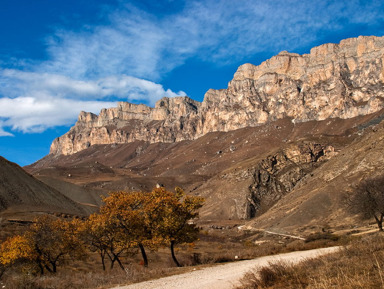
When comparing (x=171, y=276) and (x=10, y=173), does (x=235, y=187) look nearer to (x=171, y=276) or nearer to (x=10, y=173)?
(x=10, y=173)

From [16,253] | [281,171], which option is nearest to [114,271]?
[16,253]

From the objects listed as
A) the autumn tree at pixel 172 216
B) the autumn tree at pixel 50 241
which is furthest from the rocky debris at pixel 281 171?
the autumn tree at pixel 172 216

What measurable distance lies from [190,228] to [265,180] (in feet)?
300

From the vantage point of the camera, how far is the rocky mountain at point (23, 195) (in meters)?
71.8

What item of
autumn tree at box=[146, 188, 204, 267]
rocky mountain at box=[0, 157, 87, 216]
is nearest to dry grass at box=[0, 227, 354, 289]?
autumn tree at box=[146, 188, 204, 267]

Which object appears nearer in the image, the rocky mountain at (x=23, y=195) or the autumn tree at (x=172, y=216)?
the autumn tree at (x=172, y=216)

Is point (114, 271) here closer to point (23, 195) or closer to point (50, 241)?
point (50, 241)

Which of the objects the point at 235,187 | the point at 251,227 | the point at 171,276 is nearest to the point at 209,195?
the point at 235,187

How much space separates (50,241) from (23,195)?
54.6m

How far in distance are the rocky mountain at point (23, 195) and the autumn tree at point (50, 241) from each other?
40.0 m

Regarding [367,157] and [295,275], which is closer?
[295,275]

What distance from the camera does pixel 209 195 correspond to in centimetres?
12494

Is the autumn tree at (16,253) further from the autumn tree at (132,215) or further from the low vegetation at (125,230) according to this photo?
the autumn tree at (132,215)

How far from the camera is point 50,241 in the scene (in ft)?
101
